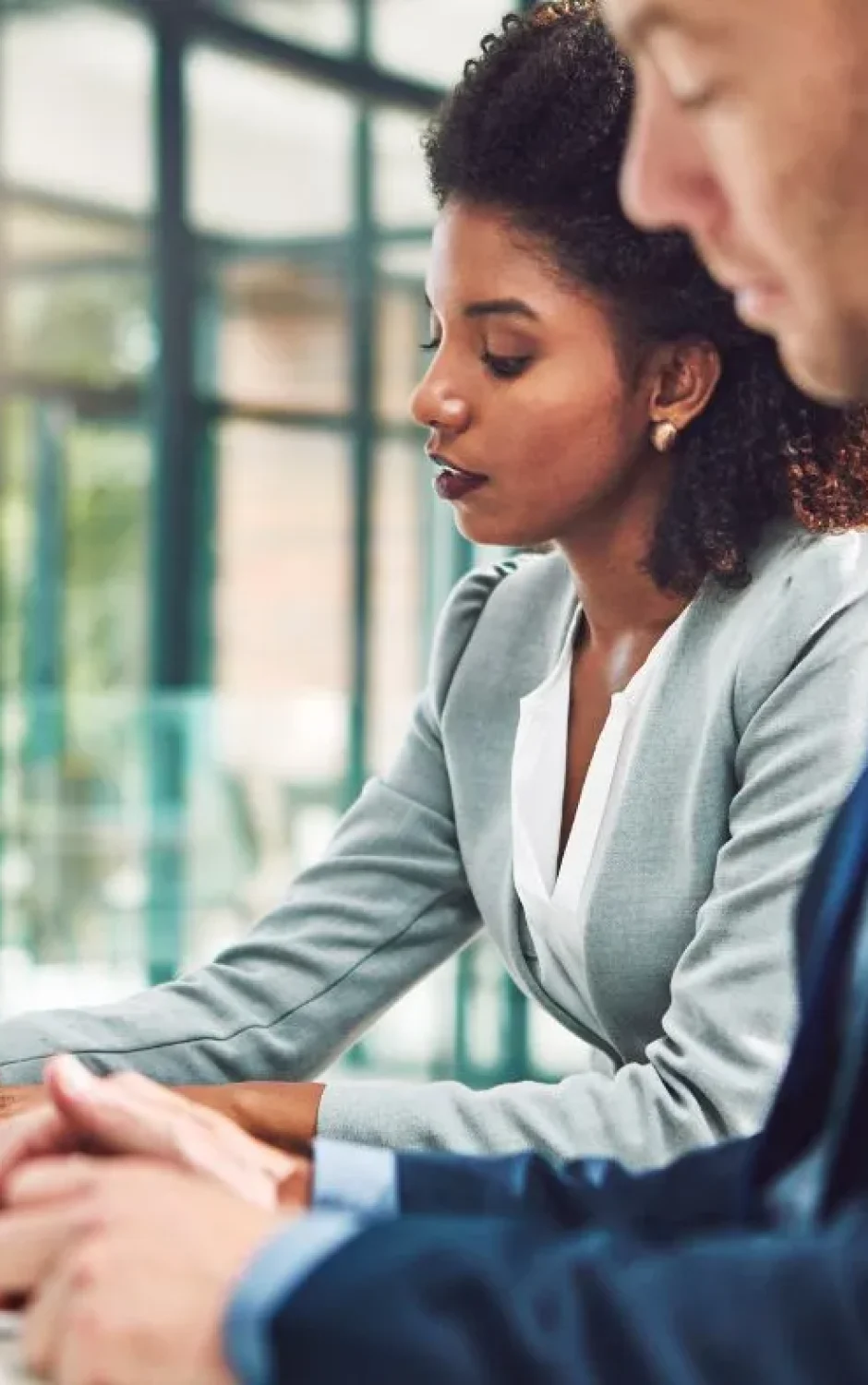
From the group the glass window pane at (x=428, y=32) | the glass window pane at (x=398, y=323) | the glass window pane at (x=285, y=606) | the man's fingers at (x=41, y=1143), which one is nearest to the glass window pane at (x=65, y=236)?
the glass window pane at (x=285, y=606)

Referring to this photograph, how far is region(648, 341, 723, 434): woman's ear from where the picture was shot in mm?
1725

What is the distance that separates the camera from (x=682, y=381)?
1.73 m

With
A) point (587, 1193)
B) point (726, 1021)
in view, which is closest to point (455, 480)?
point (726, 1021)

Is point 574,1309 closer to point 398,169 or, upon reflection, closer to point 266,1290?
point 266,1290

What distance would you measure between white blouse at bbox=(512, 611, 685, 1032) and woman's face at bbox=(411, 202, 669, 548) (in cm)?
15

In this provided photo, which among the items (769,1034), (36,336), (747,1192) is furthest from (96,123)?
(747,1192)

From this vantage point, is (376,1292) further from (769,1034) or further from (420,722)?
(420,722)

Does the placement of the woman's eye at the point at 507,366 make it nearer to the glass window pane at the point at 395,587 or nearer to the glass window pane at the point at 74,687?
the glass window pane at the point at 74,687

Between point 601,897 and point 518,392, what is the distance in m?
0.40

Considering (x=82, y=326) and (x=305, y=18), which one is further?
(x=305, y=18)

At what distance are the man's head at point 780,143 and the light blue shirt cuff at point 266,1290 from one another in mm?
412

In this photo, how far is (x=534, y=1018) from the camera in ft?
18.1

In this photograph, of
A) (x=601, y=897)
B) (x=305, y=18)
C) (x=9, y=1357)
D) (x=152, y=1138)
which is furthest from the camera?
(x=305, y=18)

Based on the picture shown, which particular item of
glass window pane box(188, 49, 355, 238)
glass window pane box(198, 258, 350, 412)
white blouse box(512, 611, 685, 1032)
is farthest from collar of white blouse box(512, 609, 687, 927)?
glass window pane box(188, 49, 355, 238)
